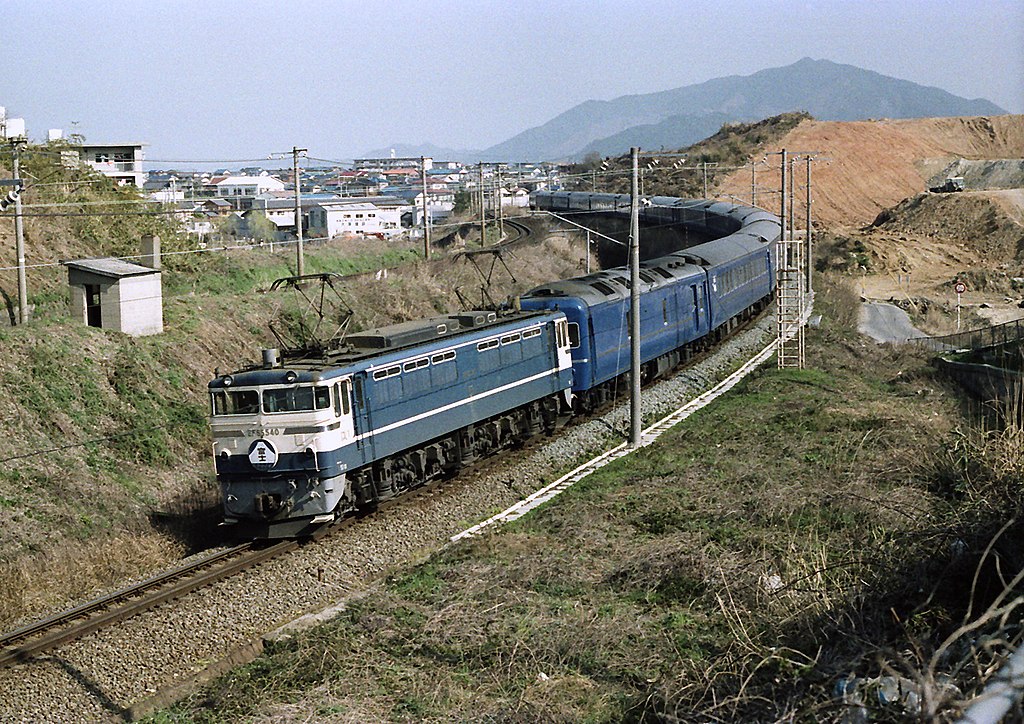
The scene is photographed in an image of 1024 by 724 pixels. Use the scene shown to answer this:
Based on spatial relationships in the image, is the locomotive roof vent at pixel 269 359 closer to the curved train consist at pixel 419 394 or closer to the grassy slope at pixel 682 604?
the curved train consist at pixel 419 394

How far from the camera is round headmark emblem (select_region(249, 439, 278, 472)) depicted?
1678 cm

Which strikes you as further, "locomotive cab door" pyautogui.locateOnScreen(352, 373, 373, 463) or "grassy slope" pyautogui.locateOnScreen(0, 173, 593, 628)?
"locomotive cab door" pyautogui.locateOnScreen(352, 373, 373, 463)

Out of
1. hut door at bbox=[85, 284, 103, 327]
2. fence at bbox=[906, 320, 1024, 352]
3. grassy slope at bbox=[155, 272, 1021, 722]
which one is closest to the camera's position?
grassy slope at bbox=[155, 272, 1021, 722]

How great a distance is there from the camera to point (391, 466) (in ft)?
62.4

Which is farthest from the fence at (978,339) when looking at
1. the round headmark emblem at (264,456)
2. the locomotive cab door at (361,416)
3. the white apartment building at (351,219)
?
the white apartment building at (351,219)

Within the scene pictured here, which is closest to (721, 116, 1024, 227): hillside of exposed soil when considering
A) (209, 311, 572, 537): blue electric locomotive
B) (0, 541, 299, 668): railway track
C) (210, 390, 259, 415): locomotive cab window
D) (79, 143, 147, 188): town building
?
(79, 143, 147, 188): town building

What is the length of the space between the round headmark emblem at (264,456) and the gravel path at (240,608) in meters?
1.41

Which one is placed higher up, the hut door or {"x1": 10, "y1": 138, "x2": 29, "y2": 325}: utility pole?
{"x1": 10, "y1": 138, "x2": 29, "y2": 325}: utility pole

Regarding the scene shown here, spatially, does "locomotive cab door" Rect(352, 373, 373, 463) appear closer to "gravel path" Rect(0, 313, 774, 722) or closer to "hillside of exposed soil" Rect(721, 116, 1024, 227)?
"gravel path" Rect(0, 313, 774, 722)

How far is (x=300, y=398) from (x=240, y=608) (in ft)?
12.3

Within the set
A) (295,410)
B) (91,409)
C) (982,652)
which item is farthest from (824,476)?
(91,409)

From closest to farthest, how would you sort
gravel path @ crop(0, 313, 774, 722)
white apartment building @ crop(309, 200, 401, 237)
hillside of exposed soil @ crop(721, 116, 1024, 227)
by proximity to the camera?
gravel path @ crop(0, 313, 774, 722) < white apartment building @ crop(309, 200, 401, 237) < hillside of exposed soil @ crop(721, 116, 1024, 227)

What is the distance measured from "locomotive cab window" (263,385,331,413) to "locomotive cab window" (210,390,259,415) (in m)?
0.25

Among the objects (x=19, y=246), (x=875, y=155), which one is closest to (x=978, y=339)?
(x=19, y=246)
